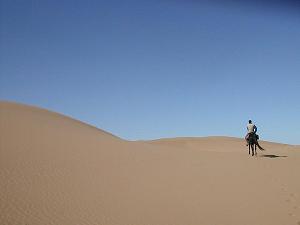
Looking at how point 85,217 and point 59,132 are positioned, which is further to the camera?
point 59,132

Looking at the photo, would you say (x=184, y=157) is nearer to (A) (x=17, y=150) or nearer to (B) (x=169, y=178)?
(B) (x=169, y=178)

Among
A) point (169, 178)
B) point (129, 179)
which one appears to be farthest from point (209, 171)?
point (129, 179)

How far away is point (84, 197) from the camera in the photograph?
1096cm

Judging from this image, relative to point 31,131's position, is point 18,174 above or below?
below

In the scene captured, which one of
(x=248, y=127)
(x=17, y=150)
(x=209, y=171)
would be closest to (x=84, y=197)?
(x=17, y=150)

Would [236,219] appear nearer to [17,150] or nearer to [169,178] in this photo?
[169,178]

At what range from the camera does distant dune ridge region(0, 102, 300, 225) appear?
1002 cm

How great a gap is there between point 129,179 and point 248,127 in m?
8.64

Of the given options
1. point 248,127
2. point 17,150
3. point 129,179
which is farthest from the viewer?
point 248,127

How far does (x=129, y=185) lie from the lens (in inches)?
496

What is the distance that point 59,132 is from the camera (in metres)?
19.7

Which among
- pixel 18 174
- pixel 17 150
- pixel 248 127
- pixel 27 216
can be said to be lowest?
pixel 27 216

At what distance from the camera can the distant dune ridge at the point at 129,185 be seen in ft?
32.9

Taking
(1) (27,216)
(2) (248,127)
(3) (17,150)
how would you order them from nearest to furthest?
(1) (27,216) → (3) (17,150) → (2) (248,127)
